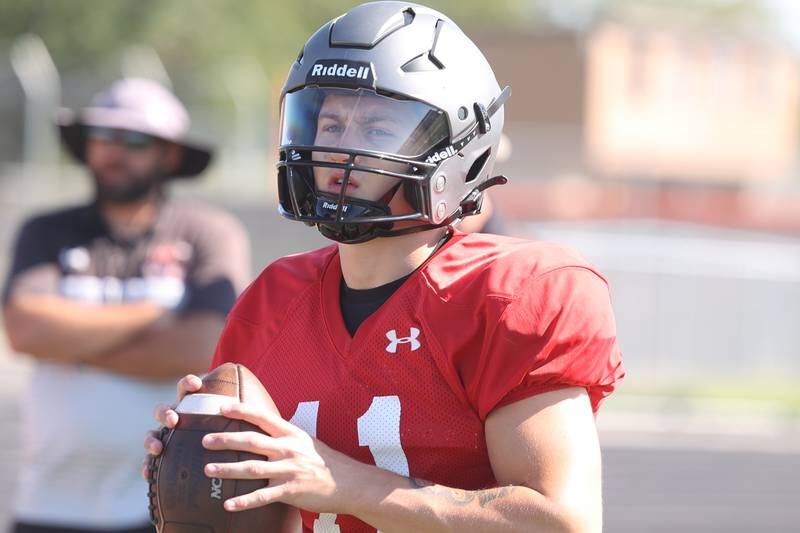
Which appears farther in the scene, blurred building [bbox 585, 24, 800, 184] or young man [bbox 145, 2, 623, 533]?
blurred building [bbox 585, 24, 800, 184]

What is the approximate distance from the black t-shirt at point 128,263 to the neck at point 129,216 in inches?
1.0

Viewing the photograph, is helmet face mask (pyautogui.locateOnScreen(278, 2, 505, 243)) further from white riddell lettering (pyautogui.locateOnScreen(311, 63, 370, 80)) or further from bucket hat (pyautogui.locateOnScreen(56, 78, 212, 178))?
bucket hat (pyautogui.locateOnScreen(56, 78, 212, 178))

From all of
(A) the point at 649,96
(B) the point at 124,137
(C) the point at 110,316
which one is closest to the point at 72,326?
(C) the point at 110,316

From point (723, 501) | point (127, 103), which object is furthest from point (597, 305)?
point (723, 501)

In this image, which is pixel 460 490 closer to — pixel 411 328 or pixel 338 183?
pixel 411 328

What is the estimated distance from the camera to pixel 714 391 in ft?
55.2

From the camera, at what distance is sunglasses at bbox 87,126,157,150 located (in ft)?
17.0

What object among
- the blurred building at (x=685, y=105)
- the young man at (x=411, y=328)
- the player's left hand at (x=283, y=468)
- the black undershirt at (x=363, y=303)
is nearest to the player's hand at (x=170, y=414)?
the young man at (x=411, y=328)

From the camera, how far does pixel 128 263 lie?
496 cm

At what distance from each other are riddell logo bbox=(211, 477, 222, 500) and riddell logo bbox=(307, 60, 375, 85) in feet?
2.67

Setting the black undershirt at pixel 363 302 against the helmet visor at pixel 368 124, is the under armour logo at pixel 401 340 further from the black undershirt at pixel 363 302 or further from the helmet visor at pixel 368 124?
the helmet visor at pixel 368 124

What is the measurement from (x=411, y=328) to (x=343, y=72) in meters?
0.52

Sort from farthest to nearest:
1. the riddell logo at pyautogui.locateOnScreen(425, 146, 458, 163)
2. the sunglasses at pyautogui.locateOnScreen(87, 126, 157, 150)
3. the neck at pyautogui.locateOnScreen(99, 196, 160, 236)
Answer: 1. the sunglasses at pyautogui.locateOnScreen(87, 126, 157, 150)
2. the neck at pyautogui.locateOnScreen(99, 196, 160, 236)
3. the riddell logo at pyautogui.locateOnScreen(425, 146, 458, 163)

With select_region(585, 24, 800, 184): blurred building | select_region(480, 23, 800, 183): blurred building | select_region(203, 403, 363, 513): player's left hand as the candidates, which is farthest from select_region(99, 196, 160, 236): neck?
select_region(480, 23, 800, 183): blurred building
